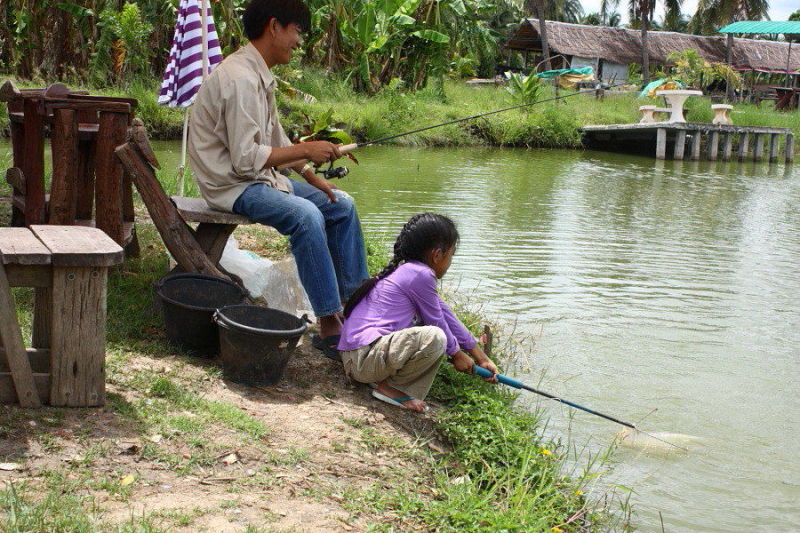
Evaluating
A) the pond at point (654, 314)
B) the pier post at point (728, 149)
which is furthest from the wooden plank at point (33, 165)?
the pier post at point (728, 149)

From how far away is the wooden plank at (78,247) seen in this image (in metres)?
3.05

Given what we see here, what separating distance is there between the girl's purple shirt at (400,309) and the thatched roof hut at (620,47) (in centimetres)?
3341

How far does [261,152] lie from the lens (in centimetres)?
406

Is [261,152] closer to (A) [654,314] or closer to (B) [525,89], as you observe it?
(A) [654,314]

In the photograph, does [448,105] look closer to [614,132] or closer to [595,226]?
[614,132]

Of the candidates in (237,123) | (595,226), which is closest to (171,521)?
(237,123)

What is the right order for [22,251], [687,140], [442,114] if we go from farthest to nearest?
[687,140], [442,114], [22,251]

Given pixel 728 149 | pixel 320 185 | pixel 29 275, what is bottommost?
pixel 29 275

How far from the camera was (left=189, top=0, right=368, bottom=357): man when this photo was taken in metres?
4.04

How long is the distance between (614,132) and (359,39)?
7.44 m

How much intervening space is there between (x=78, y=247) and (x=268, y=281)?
2180mm

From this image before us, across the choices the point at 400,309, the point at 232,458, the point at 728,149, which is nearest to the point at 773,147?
the point at 728,149

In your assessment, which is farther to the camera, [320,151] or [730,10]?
[730,10]

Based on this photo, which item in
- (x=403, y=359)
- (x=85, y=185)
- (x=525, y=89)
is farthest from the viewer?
(x=525, y=89)
